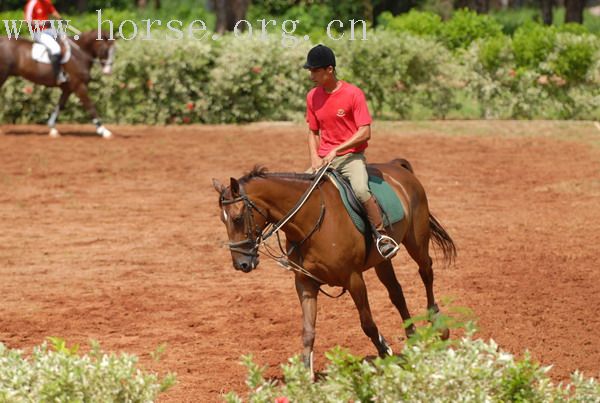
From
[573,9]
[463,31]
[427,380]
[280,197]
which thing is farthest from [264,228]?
[573,9]

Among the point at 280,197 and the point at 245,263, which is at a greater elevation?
the point at 280,197

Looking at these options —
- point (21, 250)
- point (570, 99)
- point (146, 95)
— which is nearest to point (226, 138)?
point (146, 95)

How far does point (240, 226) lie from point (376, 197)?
137cm

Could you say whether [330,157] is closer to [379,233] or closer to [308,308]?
[379,233]

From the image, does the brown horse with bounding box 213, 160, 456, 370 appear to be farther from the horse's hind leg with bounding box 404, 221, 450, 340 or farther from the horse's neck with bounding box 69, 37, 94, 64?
the horse's neck with bounding box 69, 37, 94, 64

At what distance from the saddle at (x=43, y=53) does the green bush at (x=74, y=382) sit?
1829cm

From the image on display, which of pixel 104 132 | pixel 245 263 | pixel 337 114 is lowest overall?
pixel 104 132

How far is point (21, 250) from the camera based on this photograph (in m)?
14.2

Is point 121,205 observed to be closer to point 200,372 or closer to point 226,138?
point 226,138

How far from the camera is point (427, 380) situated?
206 inches

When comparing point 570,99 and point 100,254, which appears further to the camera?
point 570,99

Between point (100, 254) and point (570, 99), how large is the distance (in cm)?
1453

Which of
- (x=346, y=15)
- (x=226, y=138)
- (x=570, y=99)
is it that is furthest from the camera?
(x=346, y=15)

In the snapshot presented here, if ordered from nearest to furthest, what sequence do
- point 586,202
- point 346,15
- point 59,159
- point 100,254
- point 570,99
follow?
point 100,254, point 586,202, point 59,159, point 570,99, point 346,15
